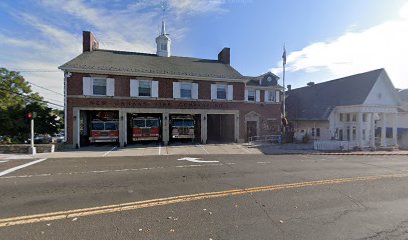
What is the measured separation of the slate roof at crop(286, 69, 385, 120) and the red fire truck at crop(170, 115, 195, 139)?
16.4 m

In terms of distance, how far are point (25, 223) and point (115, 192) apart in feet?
8.01

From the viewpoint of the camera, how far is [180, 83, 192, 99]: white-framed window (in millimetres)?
23341

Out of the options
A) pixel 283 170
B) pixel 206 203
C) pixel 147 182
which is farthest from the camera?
pixel 283 170

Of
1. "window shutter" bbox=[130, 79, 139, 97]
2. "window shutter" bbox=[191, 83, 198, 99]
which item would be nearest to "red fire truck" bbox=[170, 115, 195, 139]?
"window shutter" bbox=[191, 83, 198, 99]

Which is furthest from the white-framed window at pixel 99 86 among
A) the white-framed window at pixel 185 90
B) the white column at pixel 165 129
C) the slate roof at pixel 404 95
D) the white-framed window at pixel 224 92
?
the slate roof at pixel 404 95

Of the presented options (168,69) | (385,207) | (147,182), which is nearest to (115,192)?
(147,182)

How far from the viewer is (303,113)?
104 ft

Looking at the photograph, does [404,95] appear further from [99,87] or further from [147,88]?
[99,87]

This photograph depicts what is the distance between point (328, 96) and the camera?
31.1 metres

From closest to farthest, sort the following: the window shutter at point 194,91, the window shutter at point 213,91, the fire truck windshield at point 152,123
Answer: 1. the fire truck windshield at point 152,123
2. the window shutter at point 194,91
3. the window shutter at point 213,91

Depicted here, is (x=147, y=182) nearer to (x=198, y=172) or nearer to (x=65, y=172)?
(x=198, y=172)

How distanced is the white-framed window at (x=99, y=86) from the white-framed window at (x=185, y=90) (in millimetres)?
7379

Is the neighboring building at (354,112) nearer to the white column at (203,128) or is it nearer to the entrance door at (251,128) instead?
the entrance door at (251,128)

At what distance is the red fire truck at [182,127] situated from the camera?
2334cm
